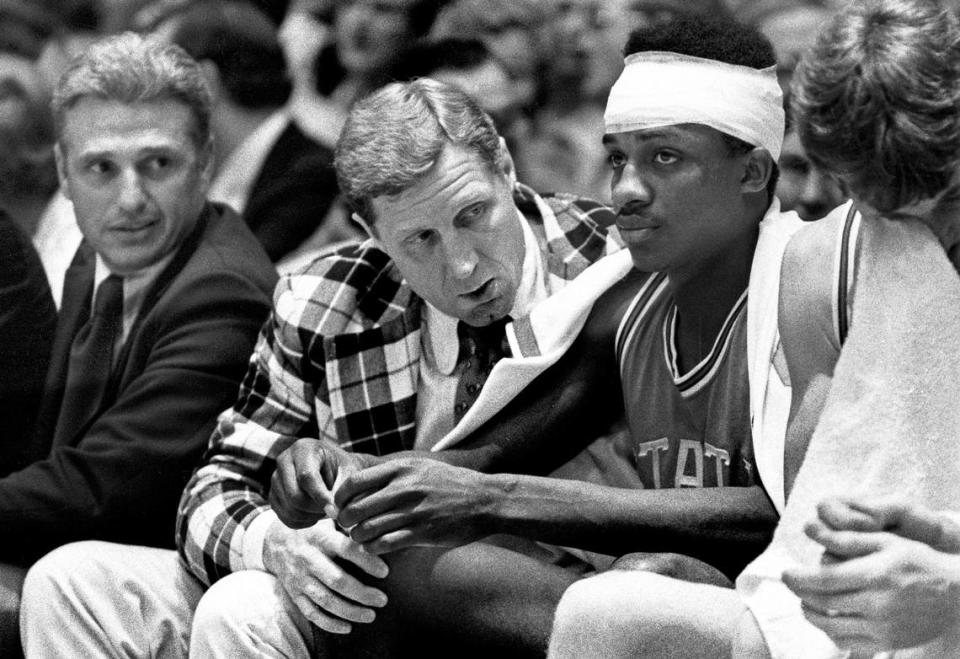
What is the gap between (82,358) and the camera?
2984 mm

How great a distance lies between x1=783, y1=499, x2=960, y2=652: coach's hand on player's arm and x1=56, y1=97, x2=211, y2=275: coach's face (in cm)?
163

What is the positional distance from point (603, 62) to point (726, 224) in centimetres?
90

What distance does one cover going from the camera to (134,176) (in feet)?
9.80

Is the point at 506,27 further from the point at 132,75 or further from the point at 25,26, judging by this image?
the point at 25,26

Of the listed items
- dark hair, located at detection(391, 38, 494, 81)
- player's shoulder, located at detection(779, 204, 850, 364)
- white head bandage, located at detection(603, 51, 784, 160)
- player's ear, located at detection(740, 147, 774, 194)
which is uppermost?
white head bandage, located at detection(603, 51, 784, 160)

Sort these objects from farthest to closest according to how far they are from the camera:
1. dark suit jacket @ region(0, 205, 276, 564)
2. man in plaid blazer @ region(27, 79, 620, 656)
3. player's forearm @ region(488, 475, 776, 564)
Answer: dark suit jacket @ region(0, 205, 276, 564) < man in plaid blazer @ region(27, 79, 620, 656) < player's forearm @ region(488, 475, 776, 564)

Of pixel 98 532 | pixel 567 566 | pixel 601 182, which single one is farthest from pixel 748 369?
pixel 98 532

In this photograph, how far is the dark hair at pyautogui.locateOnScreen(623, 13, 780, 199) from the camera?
2.27 meters

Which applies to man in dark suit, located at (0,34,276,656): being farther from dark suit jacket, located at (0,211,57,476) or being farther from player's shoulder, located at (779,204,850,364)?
player's shoulder, located at (779,204,850,364)

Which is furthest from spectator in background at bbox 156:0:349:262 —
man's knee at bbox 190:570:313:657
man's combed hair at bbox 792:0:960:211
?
man's combed hair at bbox 792:0:960:211

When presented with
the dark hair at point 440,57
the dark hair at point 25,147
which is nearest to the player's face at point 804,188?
the dark hair at point 440,57

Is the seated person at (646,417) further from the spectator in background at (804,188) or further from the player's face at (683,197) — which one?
the spectator in background at (804,188)

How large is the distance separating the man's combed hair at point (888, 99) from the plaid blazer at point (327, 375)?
83cm

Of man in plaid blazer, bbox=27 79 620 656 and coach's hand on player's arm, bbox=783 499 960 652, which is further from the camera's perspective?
man in plaid blazer, bbox=27 79 620 656
